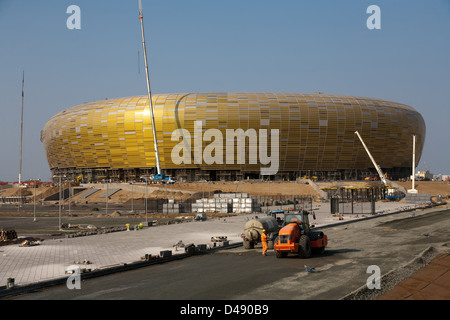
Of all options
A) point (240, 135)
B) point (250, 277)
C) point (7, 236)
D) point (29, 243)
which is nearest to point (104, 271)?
point (250, 277)

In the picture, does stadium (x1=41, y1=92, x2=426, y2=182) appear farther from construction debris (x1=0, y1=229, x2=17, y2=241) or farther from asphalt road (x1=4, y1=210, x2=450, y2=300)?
asphalt road (x1=4, y1=210, x2=450, y2=300)

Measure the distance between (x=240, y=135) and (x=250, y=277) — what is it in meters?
97.5

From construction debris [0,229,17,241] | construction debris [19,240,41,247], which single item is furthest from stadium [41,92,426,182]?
construction debris [19,240,41,247]

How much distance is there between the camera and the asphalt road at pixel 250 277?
15.7m

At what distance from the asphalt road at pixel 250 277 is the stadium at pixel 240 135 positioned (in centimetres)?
8823

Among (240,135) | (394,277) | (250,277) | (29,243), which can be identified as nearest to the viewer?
(394,277)

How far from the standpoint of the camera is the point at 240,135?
116m

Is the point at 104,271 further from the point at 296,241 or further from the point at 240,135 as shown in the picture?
the point at 240,135

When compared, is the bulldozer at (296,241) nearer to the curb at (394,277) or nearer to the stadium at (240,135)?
the curb at (394,277)

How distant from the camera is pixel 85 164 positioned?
432 feet

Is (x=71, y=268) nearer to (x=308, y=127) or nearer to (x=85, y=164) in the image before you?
(x=308, y=127)

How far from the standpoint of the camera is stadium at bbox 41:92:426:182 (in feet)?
380

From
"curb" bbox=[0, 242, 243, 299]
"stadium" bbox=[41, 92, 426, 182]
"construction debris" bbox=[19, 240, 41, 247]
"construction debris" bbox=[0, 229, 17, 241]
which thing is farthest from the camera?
"stadium" bbox=[41, 92, 426, 182]

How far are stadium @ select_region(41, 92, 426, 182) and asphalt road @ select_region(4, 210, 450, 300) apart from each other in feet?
289
